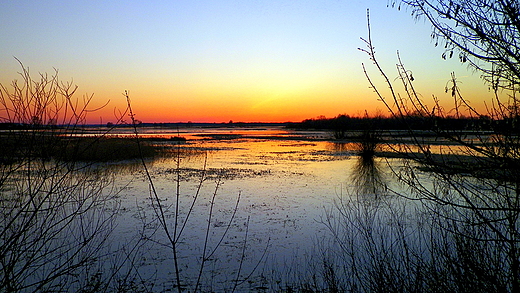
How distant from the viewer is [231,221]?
6.09 m

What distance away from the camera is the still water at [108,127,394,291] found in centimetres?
572

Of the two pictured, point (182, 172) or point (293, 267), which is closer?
point (293, 267)

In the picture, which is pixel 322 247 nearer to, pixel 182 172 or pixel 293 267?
pixel 293 267

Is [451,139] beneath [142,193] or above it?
above

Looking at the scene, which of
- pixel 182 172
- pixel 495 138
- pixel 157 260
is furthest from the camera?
pixel 182 172

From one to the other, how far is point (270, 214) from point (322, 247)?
2577 mm

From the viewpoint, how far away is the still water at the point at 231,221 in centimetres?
572

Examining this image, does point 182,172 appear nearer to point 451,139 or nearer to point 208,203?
point 208,203

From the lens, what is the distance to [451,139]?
7.80 feet

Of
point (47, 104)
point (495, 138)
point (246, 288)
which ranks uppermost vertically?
point (47, 104)

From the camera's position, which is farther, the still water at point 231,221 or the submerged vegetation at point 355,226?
the still water at point 231,221

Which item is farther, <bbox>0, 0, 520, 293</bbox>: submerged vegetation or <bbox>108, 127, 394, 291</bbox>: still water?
<bbox>108, 127, 394, 291</bbox>: still water

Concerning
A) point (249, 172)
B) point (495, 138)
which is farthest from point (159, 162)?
point (495, 138)

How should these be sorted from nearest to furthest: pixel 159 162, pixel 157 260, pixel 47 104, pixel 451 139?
pixel 451 139, pixel 47 104, pixel 157 260, pixel 159 162
